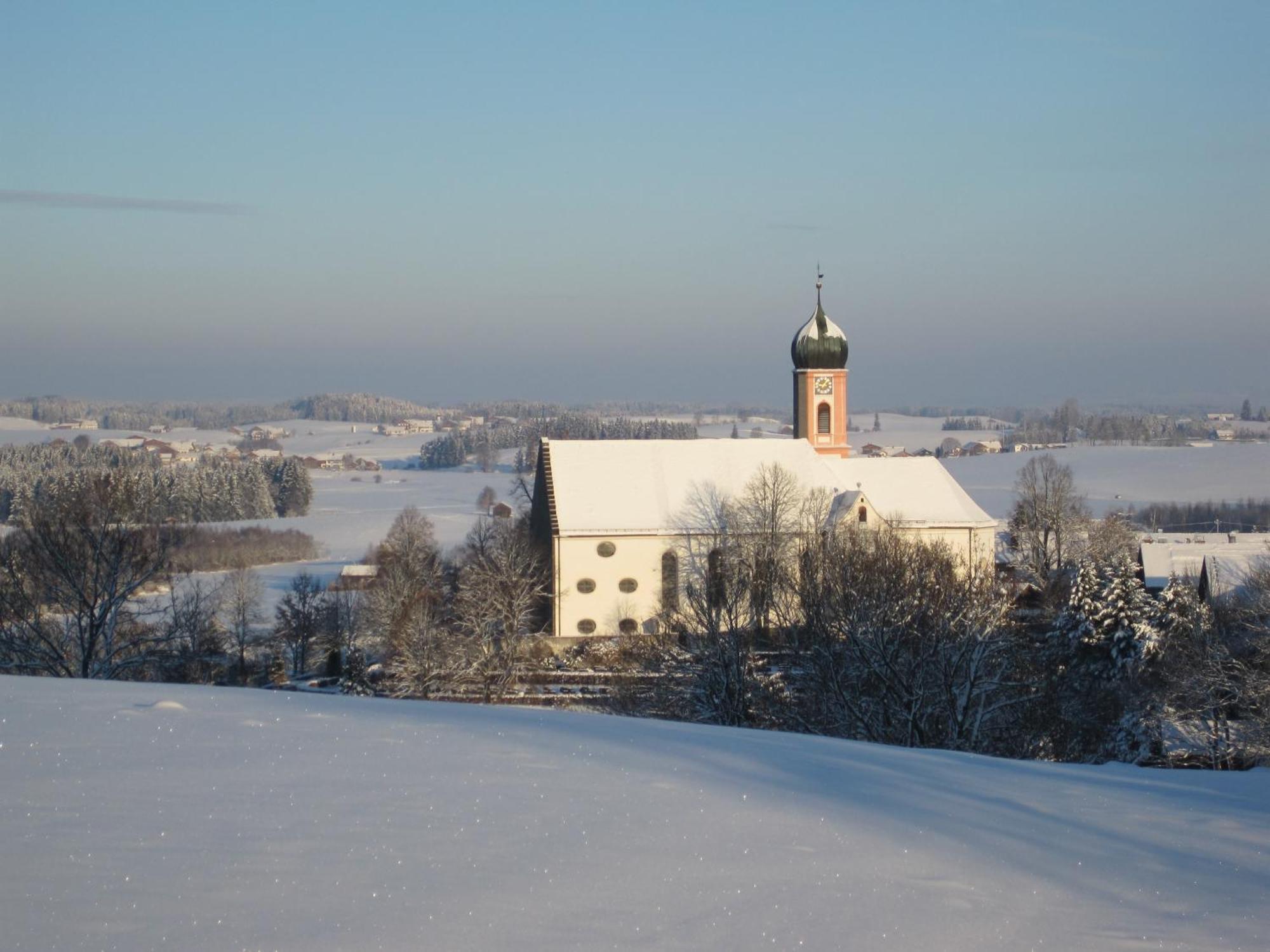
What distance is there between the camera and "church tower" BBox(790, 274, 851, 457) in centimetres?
4484

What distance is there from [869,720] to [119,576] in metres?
14.0

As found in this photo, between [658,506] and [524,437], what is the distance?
123308 mm

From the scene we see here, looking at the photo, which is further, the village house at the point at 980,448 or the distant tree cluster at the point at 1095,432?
the distant tree cluster at the point at 1095,432

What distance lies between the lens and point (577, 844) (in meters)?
5.71

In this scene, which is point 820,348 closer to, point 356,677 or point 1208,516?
point 356,677

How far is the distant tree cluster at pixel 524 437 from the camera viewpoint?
13275cm

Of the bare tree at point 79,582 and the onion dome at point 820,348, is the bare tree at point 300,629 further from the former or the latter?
the onion dome at point 820,348

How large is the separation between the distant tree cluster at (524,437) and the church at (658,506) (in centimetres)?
8086

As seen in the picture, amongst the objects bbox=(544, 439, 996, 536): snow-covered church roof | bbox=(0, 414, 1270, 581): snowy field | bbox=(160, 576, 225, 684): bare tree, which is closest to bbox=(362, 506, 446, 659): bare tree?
bbox=(160, 576, 225, 684): bare tree

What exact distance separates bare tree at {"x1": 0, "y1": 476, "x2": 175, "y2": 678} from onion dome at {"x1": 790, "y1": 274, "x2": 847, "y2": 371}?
2722 centimetres

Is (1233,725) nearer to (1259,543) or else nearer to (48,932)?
(48,932)

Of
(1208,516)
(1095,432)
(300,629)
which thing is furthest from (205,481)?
(1095,432)

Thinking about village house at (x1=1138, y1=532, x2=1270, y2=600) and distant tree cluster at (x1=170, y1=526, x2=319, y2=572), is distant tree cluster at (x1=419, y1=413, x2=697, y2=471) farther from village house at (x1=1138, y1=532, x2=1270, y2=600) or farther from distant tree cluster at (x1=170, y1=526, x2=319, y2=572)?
village house at (x1=1138, y1=532, x2=1270, y2=600)

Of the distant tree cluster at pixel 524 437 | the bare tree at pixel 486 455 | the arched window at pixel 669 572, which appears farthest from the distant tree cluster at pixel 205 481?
the arched window at pixel 669 572
